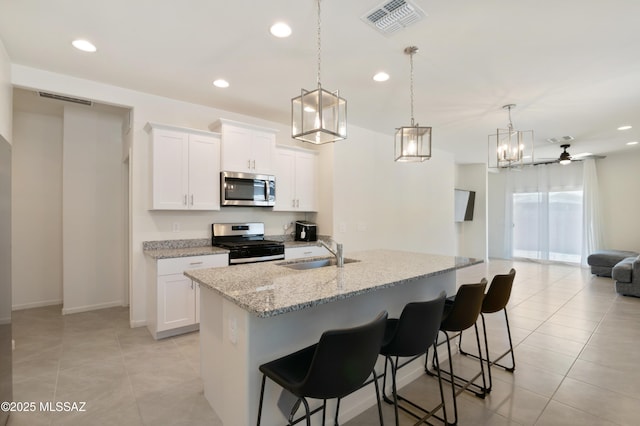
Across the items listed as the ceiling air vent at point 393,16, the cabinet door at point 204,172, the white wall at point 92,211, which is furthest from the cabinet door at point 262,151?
the ceiling air vent at point 393,16

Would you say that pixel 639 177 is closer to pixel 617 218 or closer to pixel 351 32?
pixel 617 218

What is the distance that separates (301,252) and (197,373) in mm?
2060

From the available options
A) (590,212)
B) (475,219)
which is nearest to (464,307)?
(475,219)

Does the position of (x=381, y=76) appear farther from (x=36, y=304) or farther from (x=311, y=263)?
(x=36, y=304)

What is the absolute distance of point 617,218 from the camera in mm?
7297

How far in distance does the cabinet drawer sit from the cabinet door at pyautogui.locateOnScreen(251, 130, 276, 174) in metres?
1.31

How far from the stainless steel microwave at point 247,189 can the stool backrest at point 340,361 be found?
3022mm

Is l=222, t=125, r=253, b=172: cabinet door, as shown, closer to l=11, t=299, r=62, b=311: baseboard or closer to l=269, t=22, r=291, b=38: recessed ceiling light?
l=269, t=22, r=291, b=38: recessed ceiling light

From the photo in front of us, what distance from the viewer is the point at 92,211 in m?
4.42

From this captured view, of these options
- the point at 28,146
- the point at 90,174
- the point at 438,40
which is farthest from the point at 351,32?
the point at 28,146

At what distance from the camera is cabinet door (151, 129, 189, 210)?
353 cm

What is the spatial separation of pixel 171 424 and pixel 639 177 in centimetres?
987

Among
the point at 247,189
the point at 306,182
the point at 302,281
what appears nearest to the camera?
the point at 302,281

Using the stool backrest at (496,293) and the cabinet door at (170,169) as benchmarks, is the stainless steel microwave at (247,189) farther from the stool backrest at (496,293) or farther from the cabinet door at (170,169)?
the stool backrest at (496,293)
